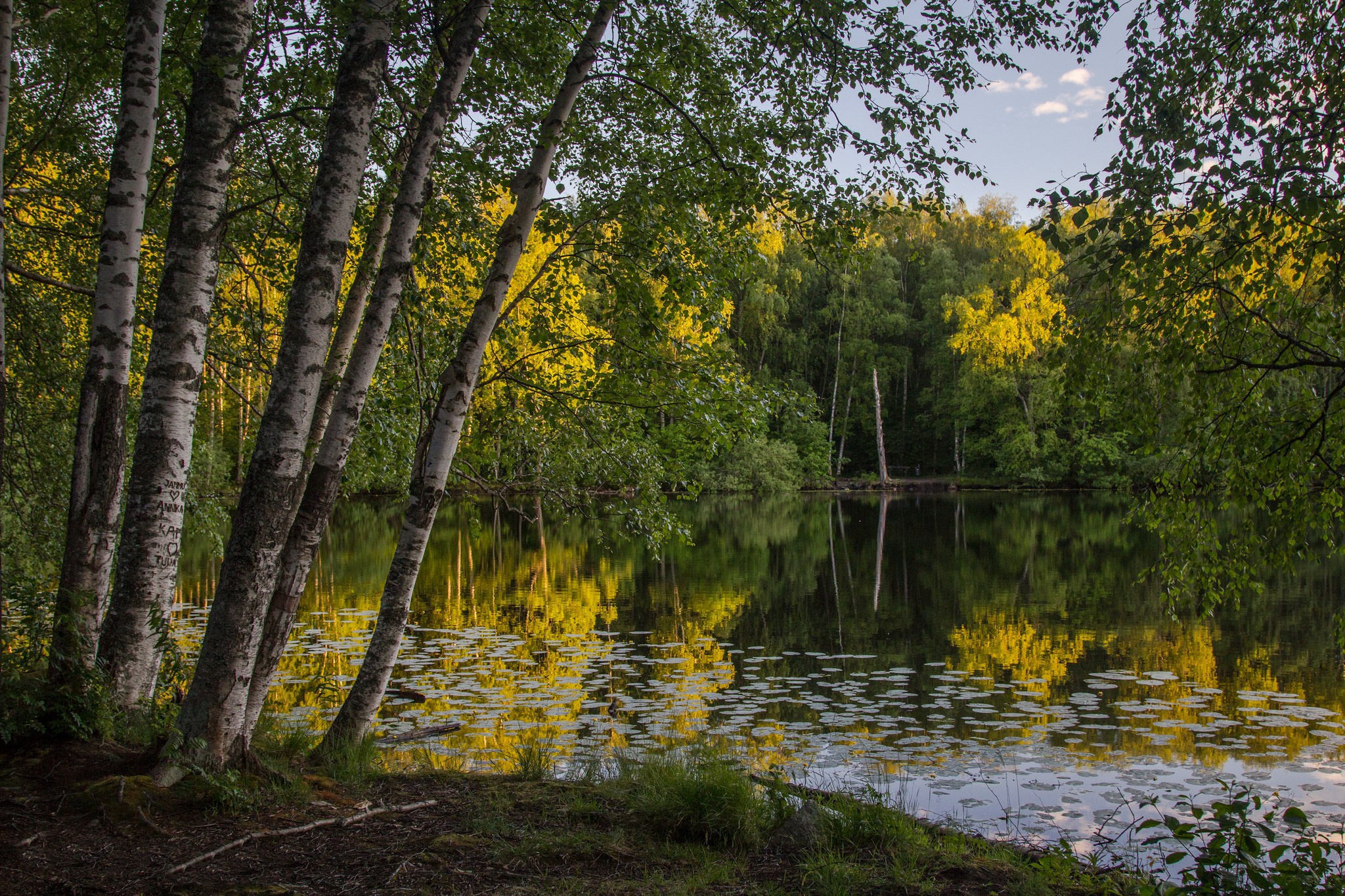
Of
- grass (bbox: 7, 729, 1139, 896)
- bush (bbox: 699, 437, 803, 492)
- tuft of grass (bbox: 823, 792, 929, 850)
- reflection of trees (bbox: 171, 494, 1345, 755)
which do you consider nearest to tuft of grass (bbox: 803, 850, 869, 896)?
grass (bbox: 7, 729, 1139, 896)

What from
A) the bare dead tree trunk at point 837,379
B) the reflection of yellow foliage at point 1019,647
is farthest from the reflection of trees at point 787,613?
the bare dead tree trunk at point 837,379

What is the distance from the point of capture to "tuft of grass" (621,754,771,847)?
440 centimetres

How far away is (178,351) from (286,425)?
723 millimetres

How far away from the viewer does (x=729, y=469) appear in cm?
4156

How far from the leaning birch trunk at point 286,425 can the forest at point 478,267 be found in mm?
18

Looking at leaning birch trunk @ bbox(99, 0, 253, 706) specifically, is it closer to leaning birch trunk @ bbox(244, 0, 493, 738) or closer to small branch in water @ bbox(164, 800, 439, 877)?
leaning birch trunk @ bbox(244, 0, 493, 738)

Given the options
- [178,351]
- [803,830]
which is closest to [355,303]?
[178,351]

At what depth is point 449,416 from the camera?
19.4 ft

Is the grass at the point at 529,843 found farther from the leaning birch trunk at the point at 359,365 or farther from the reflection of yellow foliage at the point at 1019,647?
the reflection of yellow foliage at the point at 1019,647

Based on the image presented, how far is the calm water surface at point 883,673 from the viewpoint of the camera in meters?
6.84

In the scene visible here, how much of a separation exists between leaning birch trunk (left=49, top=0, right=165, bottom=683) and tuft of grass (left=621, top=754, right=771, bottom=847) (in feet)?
9.84

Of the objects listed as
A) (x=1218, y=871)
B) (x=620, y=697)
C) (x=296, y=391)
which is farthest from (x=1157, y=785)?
(x=296, y=391)

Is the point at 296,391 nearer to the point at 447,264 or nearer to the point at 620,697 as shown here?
the point at 447,264

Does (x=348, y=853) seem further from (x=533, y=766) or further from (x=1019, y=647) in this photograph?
(x=1019, y=647)
